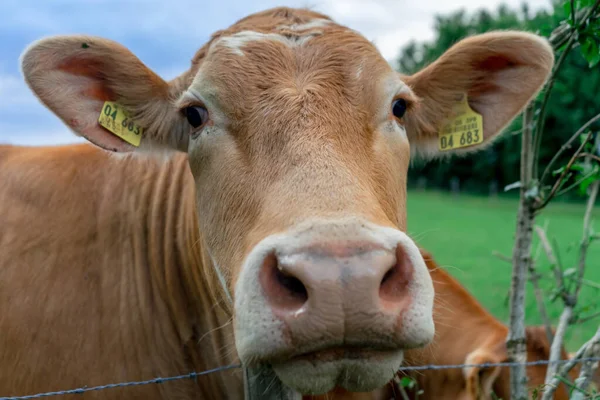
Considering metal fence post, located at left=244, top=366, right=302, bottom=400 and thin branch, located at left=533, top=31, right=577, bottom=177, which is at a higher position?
thin branch, located at left=533, top=31, right=577, bottom=177

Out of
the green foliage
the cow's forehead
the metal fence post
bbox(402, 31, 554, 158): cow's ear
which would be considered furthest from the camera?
the green foliage

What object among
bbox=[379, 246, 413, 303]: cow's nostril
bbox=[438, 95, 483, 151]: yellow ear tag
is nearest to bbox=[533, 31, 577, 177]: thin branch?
bbox=[438, 95, 483, 151]: yellow ear tag

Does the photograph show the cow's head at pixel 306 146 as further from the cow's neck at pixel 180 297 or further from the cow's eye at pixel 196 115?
the cow's neck at pixel 180 297

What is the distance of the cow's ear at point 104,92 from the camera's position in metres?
3.18

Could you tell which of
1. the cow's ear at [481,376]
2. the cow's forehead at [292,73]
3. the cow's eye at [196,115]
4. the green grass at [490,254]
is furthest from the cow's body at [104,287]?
the cow's ear at [481,376]

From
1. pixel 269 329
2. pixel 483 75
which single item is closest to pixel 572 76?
pixel 483 75

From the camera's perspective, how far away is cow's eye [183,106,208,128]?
2.99 meters

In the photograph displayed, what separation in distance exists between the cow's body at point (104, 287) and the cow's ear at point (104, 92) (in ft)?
1.49

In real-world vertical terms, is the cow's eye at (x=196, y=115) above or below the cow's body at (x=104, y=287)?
above

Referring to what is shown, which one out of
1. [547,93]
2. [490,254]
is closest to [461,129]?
[547,93]

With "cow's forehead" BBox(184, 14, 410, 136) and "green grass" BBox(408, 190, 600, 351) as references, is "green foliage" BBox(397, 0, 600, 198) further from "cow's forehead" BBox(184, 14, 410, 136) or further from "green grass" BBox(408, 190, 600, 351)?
"cow's forehead" BBox(184, 14, 410, 136)

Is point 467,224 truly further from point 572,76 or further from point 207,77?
point 207,77

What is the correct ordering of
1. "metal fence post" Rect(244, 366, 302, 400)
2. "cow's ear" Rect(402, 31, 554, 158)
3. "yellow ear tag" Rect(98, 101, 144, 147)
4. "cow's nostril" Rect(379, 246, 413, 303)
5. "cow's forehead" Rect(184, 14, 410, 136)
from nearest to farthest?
"cow's nostril" Rect(379, 246, 413, 303) → "metal fence post" Rect(244, 366, 302, 400) → "cow's forehead" Rect(184, 14, 410, 136) → "yellow ear tag" Rect(98, 101, 144, 147) → "cow's ear" Rect(402, 31, 554, 158)

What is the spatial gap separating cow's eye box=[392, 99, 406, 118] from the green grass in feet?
2.18
